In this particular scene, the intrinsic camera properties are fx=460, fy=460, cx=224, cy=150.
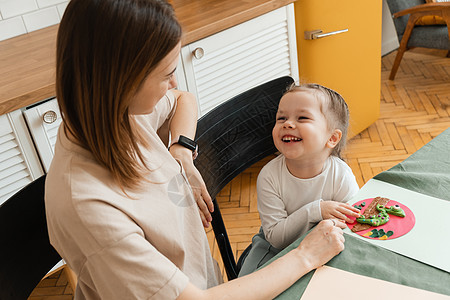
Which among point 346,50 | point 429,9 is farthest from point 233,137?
point 429,9

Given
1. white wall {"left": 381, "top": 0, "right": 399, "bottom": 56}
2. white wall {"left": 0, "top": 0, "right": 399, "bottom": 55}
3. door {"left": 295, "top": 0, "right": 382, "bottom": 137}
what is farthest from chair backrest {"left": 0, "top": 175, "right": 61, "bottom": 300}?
white wall {"left": 381, "top": 0, "right": 399, "bottom": 56}

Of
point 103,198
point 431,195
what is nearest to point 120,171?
point 103,198

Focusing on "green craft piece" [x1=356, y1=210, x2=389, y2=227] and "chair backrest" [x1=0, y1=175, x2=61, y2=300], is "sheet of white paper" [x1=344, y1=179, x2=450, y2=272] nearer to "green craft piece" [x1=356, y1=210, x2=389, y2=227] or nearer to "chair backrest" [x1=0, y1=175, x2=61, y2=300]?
"green craft piece" [x1=356, y1=210, x2=389, y2=227]

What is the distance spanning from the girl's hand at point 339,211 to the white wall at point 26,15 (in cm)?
178

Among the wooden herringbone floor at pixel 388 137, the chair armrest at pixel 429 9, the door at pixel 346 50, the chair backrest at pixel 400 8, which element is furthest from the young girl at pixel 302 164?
the chair backrest at pixel 400 8

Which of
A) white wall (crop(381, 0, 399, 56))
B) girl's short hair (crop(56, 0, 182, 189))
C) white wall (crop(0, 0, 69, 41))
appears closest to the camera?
girl's short hair (crop(56, 0, 182, 189))

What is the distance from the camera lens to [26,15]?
218 centimetres

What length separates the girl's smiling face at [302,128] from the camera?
4.00 feet

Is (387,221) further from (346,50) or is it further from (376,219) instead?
(346,50)

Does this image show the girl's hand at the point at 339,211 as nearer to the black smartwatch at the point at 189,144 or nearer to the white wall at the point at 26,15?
the black smartwatch at the point at 189,144

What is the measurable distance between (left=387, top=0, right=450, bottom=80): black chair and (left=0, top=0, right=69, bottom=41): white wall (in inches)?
99.0

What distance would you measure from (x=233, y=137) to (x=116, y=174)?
0.52 metres

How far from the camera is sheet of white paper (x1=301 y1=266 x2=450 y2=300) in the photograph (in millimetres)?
786

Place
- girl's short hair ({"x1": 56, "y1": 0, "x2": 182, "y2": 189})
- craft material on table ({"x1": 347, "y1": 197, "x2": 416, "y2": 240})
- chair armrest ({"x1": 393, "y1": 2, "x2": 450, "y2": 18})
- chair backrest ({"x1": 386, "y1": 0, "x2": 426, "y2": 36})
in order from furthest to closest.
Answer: chair backrest ({"x1": 386, "y1": 0, "x2": 426, "y2": 36}) → chair armrest ({"x1": 393, "y1": 2, "x2": 450, "y2": 18}) → craft material on table ({"x1": 347, "y1": 197, "x2": 416, "y2": 240}) → girl's short hair ({"x1": 56, "y1": 0, "x2": 182, "y2": 189})
